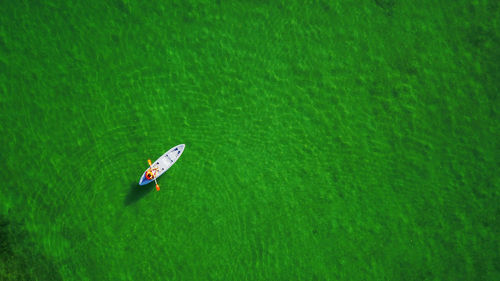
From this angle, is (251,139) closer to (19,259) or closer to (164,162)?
(164,162)

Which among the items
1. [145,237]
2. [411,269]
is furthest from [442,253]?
[145,237]

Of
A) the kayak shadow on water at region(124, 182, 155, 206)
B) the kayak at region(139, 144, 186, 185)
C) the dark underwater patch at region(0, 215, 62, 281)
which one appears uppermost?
the kayak at region(139, 144, 186, 185)

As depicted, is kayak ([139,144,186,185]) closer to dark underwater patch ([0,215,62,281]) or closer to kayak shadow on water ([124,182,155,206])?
kayak shadow on water ([124,182,155,206])

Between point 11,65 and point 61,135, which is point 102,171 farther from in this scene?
point 11,65

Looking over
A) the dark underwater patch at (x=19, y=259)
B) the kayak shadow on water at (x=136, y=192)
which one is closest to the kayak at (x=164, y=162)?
the kayak shadow on water at (x=136, y=192)

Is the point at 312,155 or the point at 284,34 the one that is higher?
the point at 284,34

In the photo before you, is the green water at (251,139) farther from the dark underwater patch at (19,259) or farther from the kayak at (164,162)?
the kayak at (164,162)

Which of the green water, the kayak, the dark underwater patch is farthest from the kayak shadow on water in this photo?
the dark underwater patch
